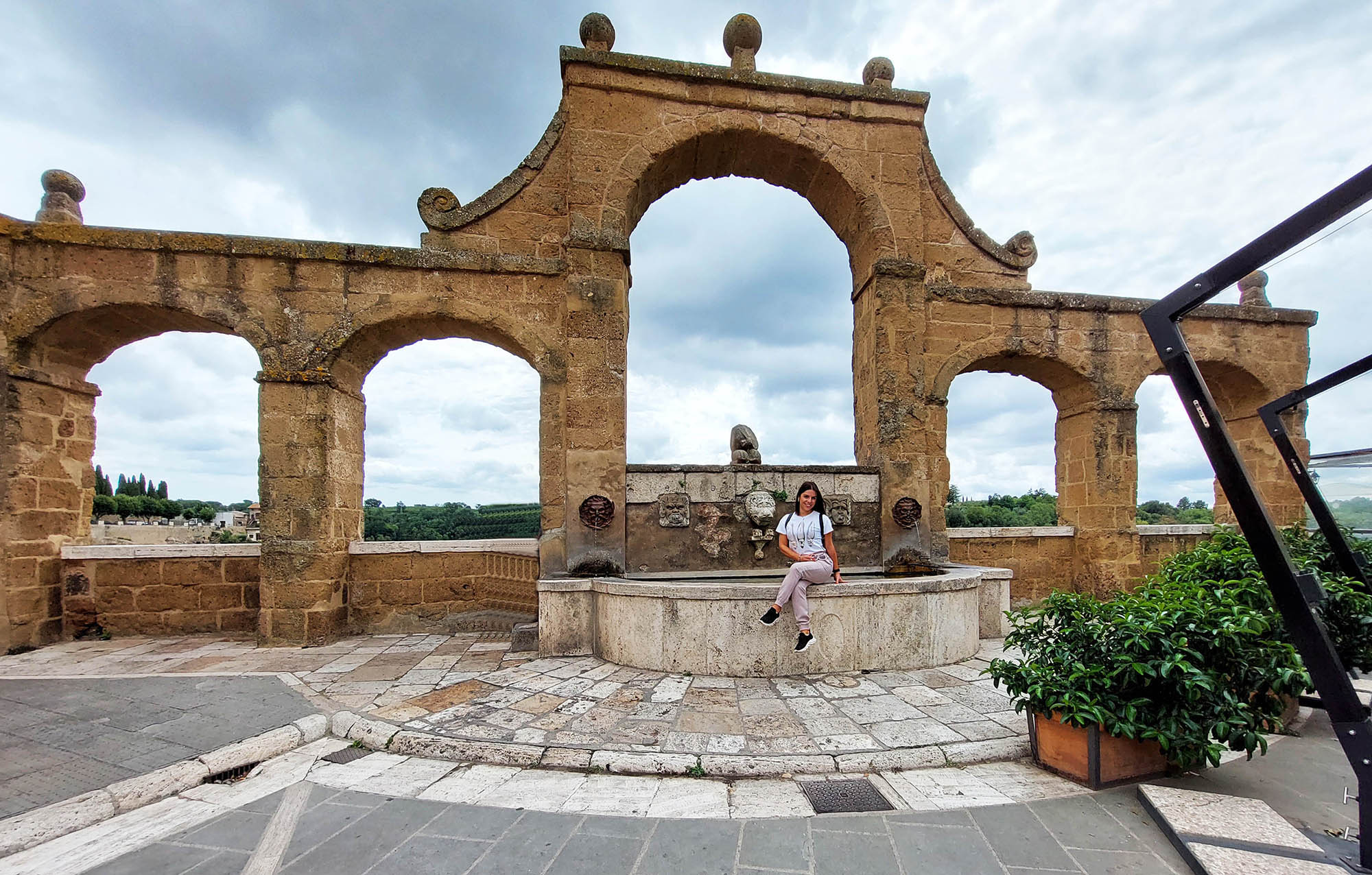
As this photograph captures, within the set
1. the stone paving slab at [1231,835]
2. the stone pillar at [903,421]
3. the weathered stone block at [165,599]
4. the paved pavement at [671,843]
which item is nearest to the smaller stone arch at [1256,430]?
the stone pillar at [903,421]

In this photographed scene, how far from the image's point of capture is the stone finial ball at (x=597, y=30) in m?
5.96

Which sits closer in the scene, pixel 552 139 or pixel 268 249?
pixel 268 249

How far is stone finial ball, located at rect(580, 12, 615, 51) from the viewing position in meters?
5.96

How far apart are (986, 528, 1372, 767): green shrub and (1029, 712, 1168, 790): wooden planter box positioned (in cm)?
9

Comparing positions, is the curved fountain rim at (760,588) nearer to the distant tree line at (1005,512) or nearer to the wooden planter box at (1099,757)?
the wooden planter box at (1099,757)

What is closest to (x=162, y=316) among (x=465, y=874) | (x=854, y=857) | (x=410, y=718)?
(x=410, y=718)

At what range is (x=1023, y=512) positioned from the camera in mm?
16781

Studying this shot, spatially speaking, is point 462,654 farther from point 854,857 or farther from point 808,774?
point 854,857

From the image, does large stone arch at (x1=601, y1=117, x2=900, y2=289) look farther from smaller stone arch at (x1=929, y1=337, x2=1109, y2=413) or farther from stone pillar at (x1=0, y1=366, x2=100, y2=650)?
Answer: stone pillar at (x1=0, y1=366, x2=100, y2=650)

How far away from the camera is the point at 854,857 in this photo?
2.06m

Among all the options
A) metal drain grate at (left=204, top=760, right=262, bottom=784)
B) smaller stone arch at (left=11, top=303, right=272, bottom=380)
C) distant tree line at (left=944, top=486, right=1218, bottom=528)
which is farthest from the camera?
distant tree line at (left=944, top=486, right=1218, bottom=528)

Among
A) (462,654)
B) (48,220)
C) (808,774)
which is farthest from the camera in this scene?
(48,220)

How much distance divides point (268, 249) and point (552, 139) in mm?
3213

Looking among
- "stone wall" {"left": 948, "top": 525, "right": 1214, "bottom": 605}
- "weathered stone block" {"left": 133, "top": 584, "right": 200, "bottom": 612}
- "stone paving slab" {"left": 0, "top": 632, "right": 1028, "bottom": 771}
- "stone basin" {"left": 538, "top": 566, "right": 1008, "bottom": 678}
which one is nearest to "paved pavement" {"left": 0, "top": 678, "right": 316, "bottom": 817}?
"stone paving slab" {"left": 0, "top": 632, "right": 1028, "bottom": 771}
